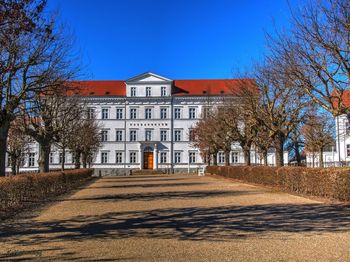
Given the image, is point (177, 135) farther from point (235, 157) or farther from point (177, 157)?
point (235, 157)

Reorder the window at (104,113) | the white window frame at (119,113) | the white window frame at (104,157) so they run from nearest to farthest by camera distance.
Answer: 1. the white window frame at (104,157)
2. the white window frame at (119,113)
3. the window at (104,113)

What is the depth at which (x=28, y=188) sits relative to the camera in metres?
16.9

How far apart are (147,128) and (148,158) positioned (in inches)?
195

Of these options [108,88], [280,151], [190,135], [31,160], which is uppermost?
[108,88]

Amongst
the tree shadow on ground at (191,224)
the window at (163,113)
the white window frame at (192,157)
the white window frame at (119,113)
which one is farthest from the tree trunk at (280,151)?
the white window frame at (119,113)

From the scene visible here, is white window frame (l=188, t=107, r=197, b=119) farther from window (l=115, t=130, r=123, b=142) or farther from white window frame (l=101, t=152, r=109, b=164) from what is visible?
white window frame (l=101, t=152, r=109, b=164)

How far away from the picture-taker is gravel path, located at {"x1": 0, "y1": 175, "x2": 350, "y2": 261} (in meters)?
6.93

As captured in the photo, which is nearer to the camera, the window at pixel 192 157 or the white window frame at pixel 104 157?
the window at pixel 192 157

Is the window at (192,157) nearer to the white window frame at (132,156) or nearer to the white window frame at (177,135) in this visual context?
the white window frame at (177,135)

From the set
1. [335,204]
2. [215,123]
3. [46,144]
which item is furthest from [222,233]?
[215,123]

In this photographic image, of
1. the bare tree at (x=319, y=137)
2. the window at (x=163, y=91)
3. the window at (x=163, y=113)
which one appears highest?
the window at (x=163, y=91)

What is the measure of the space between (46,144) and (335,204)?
58.0ft

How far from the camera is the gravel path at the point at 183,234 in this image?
273 inches

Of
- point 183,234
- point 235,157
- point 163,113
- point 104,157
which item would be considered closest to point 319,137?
point 235,157
